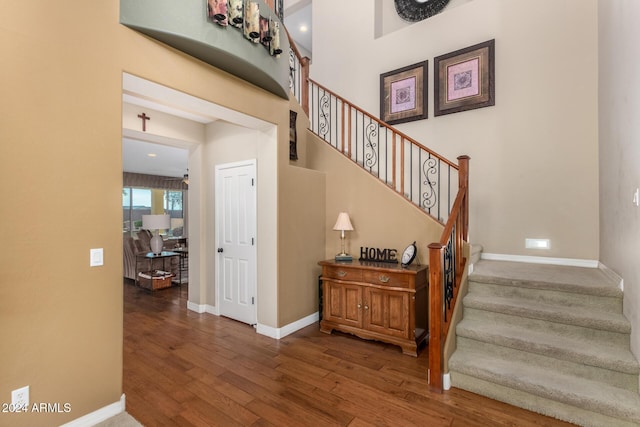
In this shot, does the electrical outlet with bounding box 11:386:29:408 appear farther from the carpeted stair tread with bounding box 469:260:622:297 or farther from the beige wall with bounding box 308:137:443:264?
the carpeted stair tread with bounding box 469:260:622:297

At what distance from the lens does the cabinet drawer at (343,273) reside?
11.9 ft

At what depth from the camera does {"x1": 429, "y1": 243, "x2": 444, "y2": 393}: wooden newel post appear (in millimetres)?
2562

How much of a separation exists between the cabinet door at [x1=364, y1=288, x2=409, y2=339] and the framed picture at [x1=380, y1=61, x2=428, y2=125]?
2848mm

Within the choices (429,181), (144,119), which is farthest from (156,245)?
(429,181)

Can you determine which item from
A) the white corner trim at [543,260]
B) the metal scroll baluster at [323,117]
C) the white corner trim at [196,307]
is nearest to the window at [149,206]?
the white corner trim at [196,307]

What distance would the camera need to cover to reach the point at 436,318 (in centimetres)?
257

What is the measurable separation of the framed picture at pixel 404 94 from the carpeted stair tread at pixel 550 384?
11.4 ft

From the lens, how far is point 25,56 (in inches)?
73.0

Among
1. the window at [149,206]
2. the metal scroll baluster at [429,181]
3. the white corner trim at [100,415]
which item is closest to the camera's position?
the white corner trim at [100,415]

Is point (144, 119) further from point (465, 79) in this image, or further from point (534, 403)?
point (534, 403)

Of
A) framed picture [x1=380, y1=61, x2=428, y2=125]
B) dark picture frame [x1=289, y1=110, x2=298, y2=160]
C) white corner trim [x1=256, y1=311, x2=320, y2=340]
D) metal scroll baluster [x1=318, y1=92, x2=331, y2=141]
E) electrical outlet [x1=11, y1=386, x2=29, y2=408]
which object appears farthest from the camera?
metal scroll baluster [x1=318, y1=92, x2=331, y2=141]

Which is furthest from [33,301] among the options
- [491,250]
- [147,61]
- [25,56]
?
[491,250]

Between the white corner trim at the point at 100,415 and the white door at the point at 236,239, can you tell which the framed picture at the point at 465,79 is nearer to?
the white door at the point at 236,239

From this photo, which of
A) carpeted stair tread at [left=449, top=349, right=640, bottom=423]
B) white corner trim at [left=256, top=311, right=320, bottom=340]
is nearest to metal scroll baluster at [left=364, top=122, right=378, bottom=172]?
white corner trim at [left=256, top=311, right=320, bottom=340]
